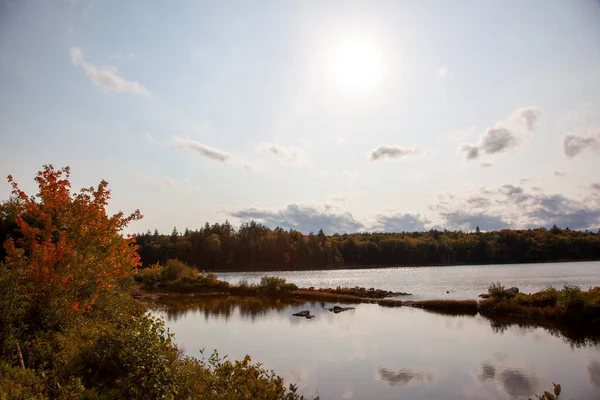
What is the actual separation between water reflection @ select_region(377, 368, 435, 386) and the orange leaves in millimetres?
13201

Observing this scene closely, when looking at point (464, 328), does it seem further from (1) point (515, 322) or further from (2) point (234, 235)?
(2) point (234, 235)

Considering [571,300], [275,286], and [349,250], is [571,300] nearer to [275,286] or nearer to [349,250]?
[275,286]

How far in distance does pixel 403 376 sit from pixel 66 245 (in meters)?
15.6

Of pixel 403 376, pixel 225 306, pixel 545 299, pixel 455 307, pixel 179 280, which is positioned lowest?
pixel 403 376

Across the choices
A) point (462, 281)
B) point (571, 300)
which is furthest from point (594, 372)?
point (462, 281)

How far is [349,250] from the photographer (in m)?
138

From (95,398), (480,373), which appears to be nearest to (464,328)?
(480,373)

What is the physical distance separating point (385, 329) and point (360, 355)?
A: 7.70 metres

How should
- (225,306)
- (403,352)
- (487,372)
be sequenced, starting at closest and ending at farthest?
(487,372), (403,352), (225,306)

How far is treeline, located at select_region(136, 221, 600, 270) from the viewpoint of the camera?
124 metres

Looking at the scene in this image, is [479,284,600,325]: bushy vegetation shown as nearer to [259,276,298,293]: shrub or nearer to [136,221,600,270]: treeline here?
[259,276,298,293]: shrub

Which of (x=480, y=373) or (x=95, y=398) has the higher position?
(x=95, y=398)

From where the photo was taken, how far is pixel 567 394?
14516mm

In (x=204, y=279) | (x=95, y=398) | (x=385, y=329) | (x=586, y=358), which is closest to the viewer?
(x=95, y=398)
